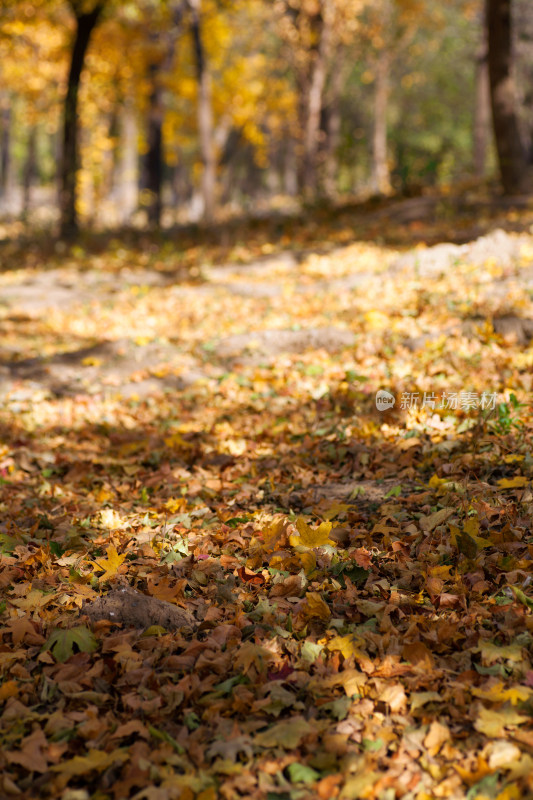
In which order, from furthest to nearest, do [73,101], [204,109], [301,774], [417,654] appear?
[73,101] → [204,109] → [417,654] → [301,774]

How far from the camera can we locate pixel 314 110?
735 inches

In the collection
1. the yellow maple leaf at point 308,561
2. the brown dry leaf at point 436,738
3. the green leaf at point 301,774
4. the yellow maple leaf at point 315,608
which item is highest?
the yellow maple leaf at point 308,561

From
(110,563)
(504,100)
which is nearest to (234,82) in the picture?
(504,100)

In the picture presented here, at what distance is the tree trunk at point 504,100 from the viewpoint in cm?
1194

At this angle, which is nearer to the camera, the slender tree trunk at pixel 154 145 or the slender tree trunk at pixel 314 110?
the slender tree trunk at pixel 314 110

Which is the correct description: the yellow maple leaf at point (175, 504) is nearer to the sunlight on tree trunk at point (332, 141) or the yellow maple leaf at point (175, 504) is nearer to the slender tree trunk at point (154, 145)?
the sunlight on tree trunk at point (332, 141)

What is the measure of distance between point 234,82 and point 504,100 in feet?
49.7

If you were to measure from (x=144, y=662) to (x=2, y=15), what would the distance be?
17.1 m

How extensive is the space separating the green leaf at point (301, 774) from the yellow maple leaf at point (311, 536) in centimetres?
137

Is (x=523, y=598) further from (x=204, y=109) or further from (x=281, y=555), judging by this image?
(x=204, y=109)

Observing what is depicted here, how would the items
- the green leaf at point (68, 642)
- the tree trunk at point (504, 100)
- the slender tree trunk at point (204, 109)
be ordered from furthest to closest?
the slender tree trunk at point (204, 109)
the tree trunk at point (504, 100)
the green leaf at point (68, 642)

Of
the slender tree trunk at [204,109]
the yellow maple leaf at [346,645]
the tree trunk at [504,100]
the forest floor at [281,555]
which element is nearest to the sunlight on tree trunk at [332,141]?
the slender tree trunk at [204,109]

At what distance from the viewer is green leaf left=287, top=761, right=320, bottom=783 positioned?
2.27 metres

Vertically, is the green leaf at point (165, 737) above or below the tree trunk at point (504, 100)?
below
